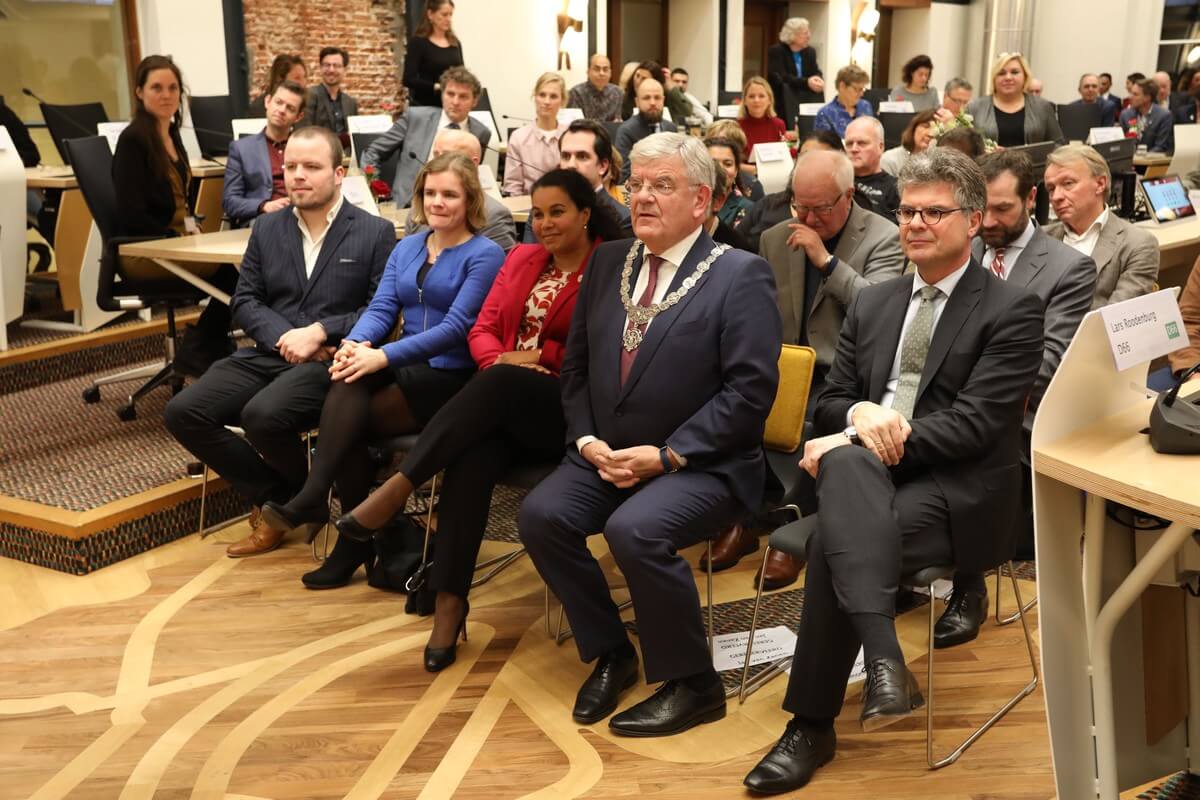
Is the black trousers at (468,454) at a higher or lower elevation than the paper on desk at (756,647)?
higher

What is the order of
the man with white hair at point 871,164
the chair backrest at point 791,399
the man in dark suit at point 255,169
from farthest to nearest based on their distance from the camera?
1. the man in dark suit at point 255,169
2. the man with white hair at point 871,164
3. the chair backrest at point 791,399

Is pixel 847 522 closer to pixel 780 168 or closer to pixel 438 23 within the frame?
pixel 780 168

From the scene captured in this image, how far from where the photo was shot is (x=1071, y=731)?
218 centimetres

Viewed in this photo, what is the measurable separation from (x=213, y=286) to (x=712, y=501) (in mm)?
2604

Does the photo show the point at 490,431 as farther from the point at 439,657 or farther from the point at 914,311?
the point at 914,311

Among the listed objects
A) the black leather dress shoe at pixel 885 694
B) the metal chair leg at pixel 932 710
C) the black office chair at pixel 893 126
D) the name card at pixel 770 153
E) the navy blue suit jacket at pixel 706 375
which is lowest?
the metal chair leg at pixel 932 710

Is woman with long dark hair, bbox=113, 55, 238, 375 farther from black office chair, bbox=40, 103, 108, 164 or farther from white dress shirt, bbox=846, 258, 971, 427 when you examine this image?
white dress shirt, bbox=846, 258, 971, 427

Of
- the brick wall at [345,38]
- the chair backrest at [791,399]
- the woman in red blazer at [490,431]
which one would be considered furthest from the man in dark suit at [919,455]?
the brick wall at [345,38]

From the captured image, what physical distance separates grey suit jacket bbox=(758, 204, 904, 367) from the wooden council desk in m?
1.35

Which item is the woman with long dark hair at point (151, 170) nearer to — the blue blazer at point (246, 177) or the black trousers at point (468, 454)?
the blue blazer at point (246, 177)

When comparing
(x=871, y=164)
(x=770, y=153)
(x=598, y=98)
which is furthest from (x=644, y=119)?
(x=871, y=164)

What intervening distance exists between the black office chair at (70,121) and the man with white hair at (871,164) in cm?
446

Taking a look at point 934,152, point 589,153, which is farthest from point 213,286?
point 934,152

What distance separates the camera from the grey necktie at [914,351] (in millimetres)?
2719
